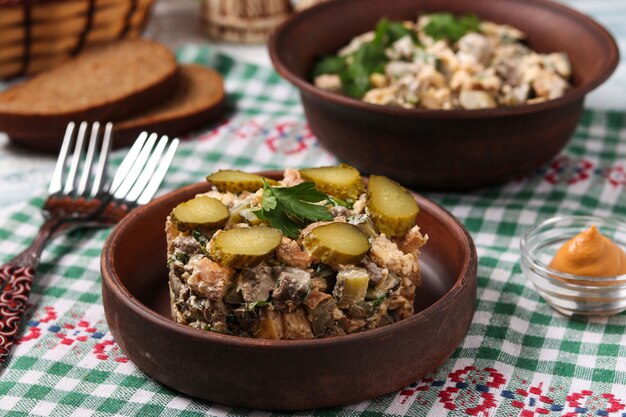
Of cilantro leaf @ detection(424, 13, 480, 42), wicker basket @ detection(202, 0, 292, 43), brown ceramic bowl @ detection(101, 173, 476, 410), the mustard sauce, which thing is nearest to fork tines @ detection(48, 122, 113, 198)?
brown ceramic bowl @ detection(101, 173, 476, 410)

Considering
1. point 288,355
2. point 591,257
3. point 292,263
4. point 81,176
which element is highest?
point 292,263

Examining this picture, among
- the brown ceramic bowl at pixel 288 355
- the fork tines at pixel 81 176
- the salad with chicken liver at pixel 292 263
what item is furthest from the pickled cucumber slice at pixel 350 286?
the fork tines at pixel 81 176

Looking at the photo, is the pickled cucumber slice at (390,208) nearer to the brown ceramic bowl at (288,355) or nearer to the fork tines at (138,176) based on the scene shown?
the brown ceramic bowl at (288,355)

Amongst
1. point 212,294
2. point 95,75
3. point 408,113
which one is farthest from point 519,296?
point 95,75

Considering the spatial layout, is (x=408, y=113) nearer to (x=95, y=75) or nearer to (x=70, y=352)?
(x=70, y=352)

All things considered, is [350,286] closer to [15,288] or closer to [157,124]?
[15,288]

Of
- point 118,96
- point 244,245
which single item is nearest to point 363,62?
point 118,96
